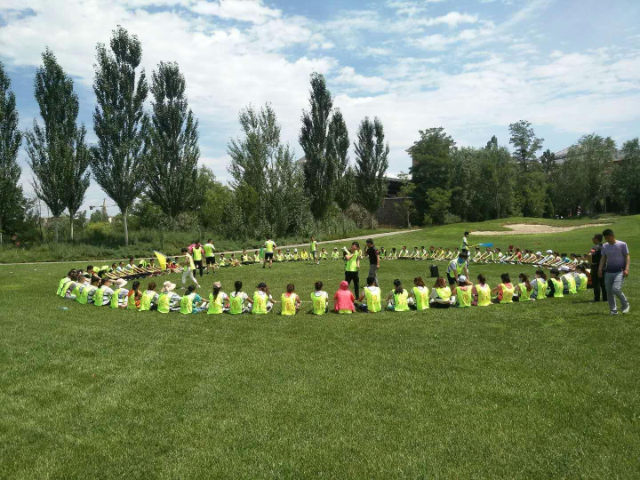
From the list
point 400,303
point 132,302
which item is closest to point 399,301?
point 400,303

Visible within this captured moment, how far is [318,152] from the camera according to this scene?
46438 mm

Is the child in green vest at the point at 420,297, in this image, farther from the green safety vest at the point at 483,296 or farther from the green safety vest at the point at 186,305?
the green safety vest at the point at 186,305

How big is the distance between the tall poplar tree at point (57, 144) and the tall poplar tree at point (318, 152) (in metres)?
21.3

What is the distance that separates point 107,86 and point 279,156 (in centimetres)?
1638

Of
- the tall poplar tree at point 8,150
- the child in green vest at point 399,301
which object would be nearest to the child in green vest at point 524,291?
the child in green vest at point 399,301

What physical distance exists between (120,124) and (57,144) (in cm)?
505

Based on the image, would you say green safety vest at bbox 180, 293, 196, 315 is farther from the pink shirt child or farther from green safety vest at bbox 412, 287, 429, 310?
green safety vest at bbox 412, 287, 429, 310

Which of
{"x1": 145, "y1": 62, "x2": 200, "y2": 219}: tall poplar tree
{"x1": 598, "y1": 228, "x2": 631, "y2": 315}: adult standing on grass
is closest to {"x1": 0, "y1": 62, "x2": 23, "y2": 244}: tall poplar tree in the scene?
{"x1": 145, "y1": 62, "x2": 200, "y2": 219}: tall poplar tree

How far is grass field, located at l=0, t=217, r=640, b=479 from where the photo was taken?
4449 millimetres

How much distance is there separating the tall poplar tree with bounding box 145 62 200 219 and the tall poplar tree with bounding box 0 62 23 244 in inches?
407

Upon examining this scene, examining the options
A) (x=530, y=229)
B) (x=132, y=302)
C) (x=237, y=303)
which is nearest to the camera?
(x=237, y=303)

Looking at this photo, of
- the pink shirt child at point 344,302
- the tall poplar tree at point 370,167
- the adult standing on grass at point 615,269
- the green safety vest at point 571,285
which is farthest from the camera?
the tall poplar tree at point 370,167

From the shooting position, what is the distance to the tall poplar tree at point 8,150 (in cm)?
3431

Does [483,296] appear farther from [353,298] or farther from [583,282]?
[583,282]
